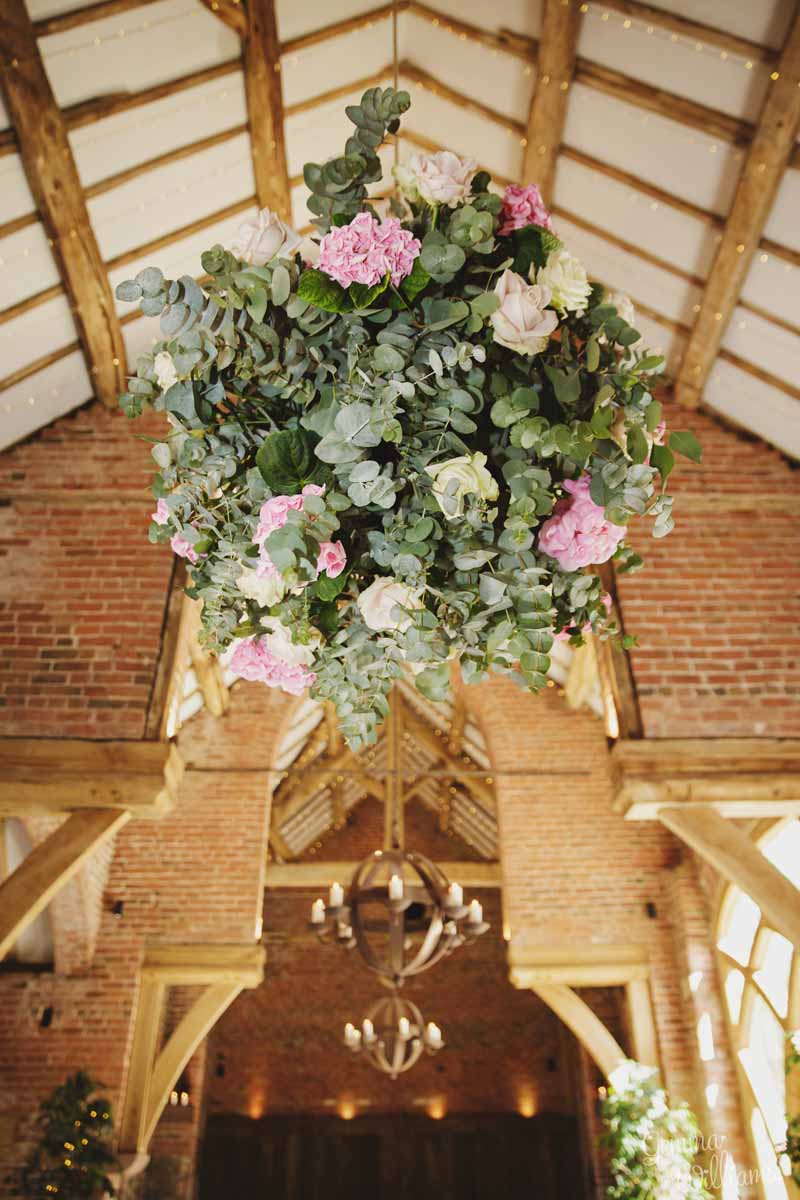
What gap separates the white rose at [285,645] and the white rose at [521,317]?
0.58m

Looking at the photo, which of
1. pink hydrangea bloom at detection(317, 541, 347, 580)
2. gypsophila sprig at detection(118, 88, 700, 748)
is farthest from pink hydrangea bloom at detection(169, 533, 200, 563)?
pink hydrangea bloom at detection(317, 541, 347, 580)

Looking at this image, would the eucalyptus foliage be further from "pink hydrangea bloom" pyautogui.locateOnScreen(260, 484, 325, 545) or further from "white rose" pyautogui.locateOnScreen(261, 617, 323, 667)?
"pink hydrangea bloom" pyautogui.locateOnScreen(260, 484, 325, 545)

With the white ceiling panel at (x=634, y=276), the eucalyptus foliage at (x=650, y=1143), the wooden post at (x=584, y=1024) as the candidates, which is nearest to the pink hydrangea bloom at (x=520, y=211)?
the white ceiling panel at (x=634, y=276)

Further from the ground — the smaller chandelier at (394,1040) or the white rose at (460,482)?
the smaller chandelier at (394,1040)

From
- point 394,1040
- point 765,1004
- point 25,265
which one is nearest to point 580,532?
point 25,265

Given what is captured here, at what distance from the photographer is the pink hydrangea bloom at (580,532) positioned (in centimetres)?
133

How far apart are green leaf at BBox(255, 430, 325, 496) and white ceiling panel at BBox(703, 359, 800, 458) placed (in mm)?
3650

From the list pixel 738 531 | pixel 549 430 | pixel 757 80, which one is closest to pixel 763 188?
pixel 757 80

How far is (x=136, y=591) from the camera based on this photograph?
13.9ft

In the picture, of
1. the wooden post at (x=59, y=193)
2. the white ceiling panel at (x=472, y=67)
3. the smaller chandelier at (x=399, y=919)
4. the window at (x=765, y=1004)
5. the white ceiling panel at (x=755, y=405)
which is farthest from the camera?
the smaller chandelier at (x=399, y=919)

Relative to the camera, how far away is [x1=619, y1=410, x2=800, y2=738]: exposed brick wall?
12.8ft

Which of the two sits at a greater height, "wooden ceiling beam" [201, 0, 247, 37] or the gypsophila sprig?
"wooden ceiling beam" [201, 0, 247, 37]

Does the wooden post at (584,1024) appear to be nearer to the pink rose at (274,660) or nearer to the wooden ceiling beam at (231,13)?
the pink rose at (274,660)

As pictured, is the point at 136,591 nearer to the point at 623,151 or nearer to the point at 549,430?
the point at 623,151
